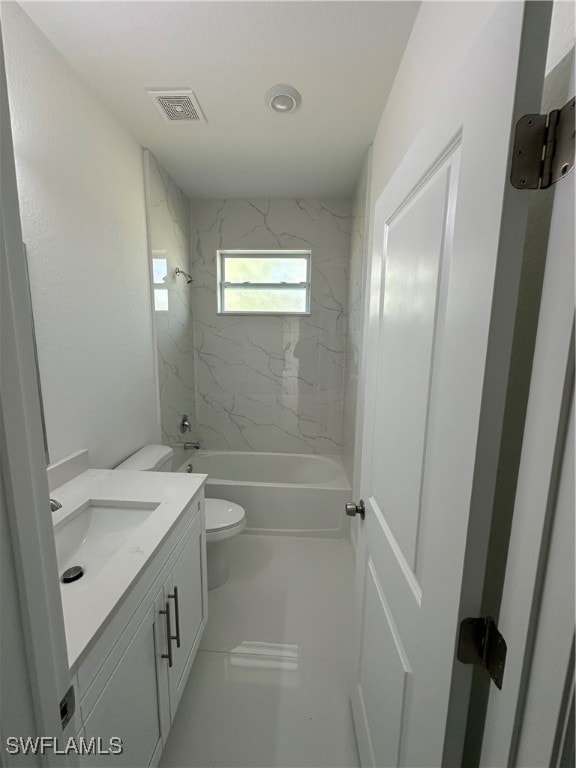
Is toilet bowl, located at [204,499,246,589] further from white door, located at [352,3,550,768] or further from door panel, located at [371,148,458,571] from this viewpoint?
door panel, located at [371,148,458,571]

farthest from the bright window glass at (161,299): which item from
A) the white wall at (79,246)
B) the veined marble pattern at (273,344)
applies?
the veined marble pattern at (273,344)

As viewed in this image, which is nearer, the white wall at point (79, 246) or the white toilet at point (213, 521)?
the white wall at point (79, 246)

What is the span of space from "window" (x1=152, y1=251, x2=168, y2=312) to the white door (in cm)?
174

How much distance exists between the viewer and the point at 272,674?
1.48 metres

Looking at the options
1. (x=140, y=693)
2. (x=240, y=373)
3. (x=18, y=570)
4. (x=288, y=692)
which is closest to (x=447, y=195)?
(x=18, y=570)

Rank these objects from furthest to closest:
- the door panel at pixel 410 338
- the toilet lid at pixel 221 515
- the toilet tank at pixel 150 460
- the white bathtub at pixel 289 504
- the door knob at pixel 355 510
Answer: the white bathtub at pixel 289 504, the toilet lid at pixel 221 515, the toilet tank at pixel 150 460, the door knob at pixel 355 510, the door panel at pixel 410 338

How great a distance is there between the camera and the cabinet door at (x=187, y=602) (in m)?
1.19

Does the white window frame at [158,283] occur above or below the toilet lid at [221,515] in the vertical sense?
above

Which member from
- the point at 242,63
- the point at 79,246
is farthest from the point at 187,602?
the point at 242,63

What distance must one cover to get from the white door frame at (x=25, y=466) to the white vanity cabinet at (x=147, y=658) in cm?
29

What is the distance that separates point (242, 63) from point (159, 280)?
1.33 meters

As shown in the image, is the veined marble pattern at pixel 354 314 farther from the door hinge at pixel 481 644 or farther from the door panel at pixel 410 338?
the door hinge at pixel 481 644

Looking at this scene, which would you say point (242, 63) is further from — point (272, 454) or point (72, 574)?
point (272, 454)

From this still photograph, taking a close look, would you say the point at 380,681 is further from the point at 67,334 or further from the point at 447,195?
the point at 67,334
